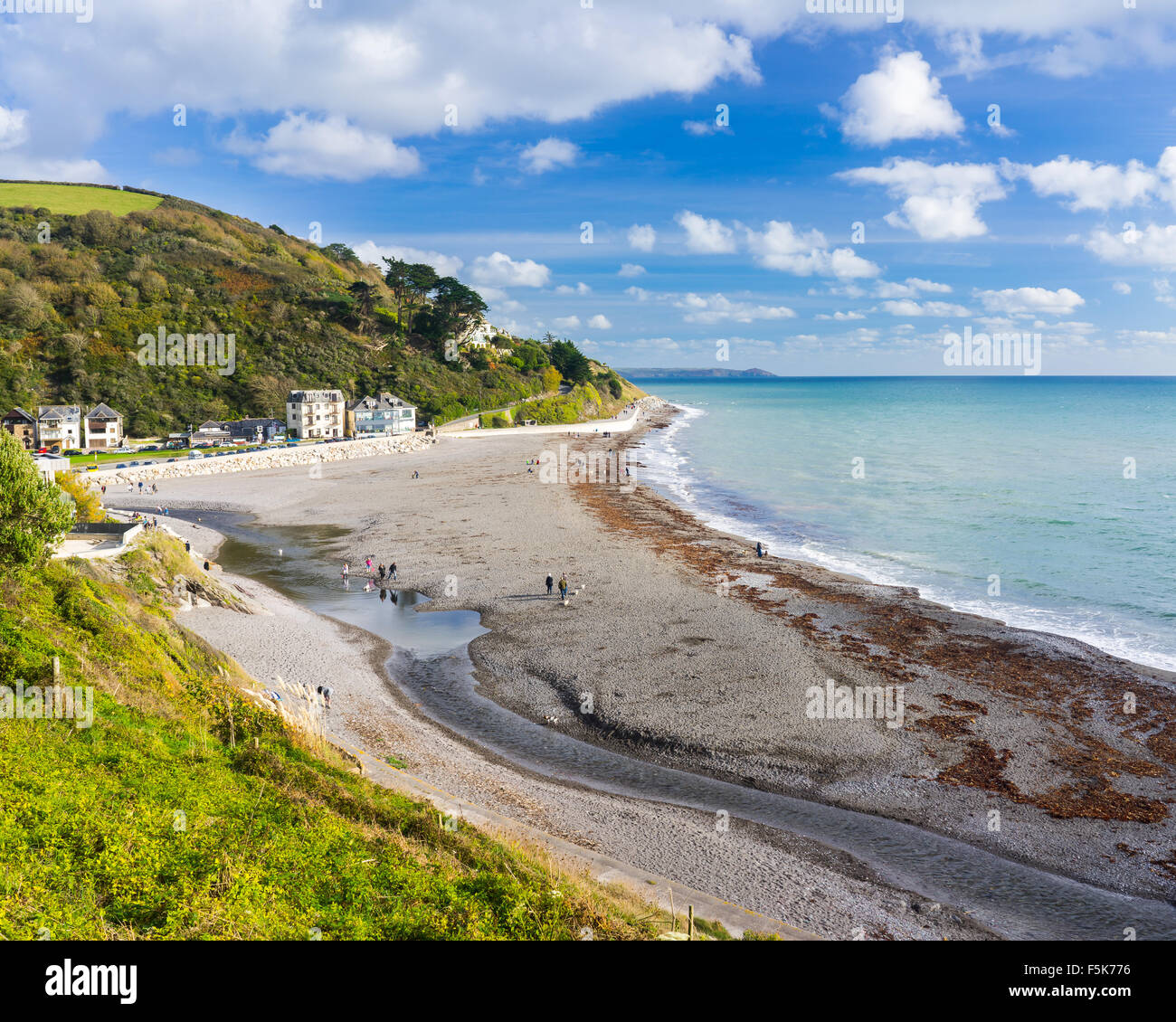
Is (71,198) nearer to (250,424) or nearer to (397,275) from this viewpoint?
(397,275)

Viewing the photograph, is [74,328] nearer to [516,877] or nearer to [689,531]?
[689,531]

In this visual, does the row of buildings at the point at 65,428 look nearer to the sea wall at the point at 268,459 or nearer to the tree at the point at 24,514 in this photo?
the sea wall at the point at 268,459

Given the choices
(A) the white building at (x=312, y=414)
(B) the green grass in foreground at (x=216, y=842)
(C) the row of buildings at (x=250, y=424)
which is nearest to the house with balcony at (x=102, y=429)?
(C) the row of buildings at (x=250, y=424)

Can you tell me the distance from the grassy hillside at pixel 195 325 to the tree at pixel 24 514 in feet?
231

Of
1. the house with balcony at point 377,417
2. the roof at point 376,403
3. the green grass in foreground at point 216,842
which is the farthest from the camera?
the roof at point 376,403

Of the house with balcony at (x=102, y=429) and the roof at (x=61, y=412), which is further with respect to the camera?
the house with balcony at (x=102, y=429)

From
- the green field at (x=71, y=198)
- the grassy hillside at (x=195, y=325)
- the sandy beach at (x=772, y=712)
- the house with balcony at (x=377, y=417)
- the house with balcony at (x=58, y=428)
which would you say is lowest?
the sandy beach at (x=772, y=712)

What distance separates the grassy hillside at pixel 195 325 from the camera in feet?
275

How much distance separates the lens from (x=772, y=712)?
70.1 ft

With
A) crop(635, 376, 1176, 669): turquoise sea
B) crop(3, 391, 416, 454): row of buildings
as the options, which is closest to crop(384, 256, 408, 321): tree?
crop(3, 391, 416, 454): row of buildings
